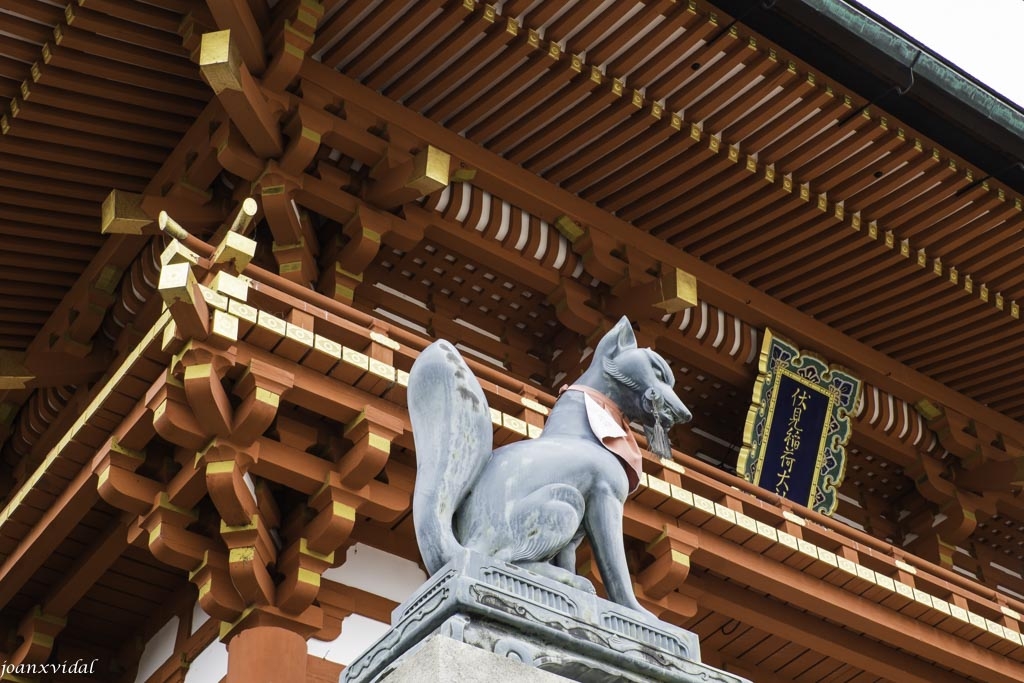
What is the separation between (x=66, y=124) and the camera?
10.0 metres

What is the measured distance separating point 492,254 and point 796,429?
8.67 feet

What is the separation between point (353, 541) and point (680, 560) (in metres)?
1.87

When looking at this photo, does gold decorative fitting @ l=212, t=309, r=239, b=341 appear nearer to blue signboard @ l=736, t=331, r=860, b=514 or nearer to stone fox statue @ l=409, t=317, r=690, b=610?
stone fox statue @ l=409, t=317, r=690, b=610

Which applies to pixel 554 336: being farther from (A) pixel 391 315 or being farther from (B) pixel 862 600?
(B) pixel 862 600

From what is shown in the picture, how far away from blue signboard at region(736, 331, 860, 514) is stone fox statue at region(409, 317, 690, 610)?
565 cm

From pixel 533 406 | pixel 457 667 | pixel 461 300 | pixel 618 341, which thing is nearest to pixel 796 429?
pixel 461 300

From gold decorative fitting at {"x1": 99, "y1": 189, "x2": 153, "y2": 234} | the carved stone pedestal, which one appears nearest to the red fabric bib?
the carved stone pedestal

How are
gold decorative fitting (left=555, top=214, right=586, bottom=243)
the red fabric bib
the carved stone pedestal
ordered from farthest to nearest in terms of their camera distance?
gold decorative fitting (left=555, top=214, right=586, bottom=243) < the red fabric bib < the carved stone pedestal

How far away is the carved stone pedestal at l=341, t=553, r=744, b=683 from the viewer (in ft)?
16.2

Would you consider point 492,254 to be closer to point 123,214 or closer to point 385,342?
point 385,342

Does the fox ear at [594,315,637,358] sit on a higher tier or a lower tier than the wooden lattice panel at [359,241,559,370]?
lower

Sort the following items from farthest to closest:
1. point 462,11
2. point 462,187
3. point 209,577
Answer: point 462,187
point 462,11
point 209,577

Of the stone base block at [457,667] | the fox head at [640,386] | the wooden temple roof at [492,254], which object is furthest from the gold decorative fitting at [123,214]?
the stone base block at [457,667]

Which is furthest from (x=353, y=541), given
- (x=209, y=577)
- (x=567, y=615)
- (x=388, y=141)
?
(x=567, y=615)
